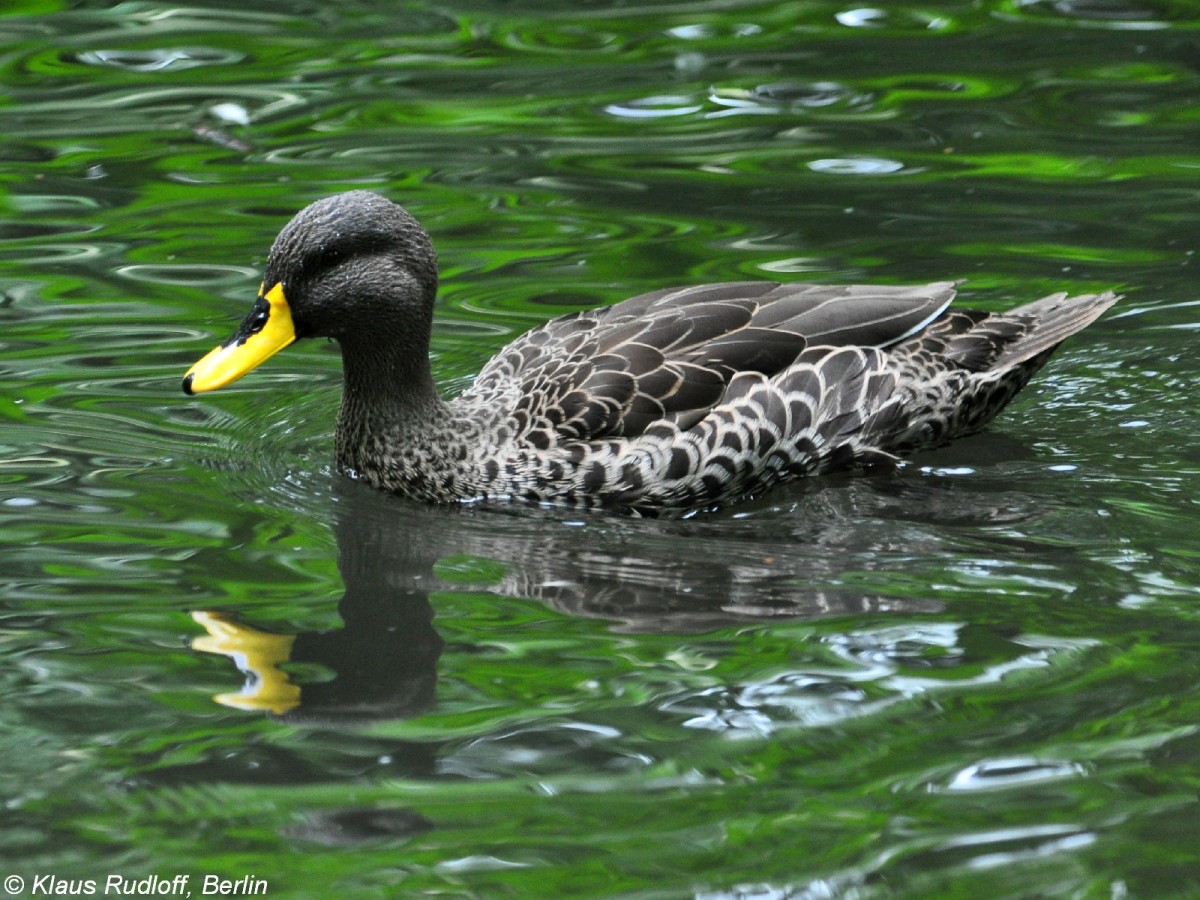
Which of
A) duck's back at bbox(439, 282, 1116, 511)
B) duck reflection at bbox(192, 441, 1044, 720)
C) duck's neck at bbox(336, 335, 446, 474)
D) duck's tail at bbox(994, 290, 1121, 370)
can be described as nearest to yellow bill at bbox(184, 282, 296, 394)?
duck's neck at bbox(336, 335, 446, 474)

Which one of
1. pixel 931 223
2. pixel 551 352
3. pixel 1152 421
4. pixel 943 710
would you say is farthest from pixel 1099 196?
pixel 943 710

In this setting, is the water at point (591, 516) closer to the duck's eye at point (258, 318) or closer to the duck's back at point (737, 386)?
the duck's back at point (737, 386)

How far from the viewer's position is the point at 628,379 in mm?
7895

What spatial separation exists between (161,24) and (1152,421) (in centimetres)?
855

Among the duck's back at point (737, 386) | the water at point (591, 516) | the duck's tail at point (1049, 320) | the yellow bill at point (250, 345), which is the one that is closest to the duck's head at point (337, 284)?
the yellow bill at point (250, 345)

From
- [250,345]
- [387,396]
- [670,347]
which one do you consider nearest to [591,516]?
[670,347]

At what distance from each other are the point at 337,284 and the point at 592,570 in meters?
1.76

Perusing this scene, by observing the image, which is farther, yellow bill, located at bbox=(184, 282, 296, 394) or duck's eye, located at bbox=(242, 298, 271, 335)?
duck's eye, located at bbox=(242, 298, 271, 335)

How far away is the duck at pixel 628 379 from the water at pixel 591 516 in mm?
228

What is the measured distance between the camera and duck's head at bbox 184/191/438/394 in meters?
7.78

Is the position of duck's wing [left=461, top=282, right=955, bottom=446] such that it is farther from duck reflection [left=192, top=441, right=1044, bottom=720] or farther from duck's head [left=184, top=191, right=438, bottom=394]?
duck's head [left=184, top=191, right=438, bottom=394]

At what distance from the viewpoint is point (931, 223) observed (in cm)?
1074

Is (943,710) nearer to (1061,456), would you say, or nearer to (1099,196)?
(1061,456)

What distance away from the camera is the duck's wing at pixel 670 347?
25.9 ft
